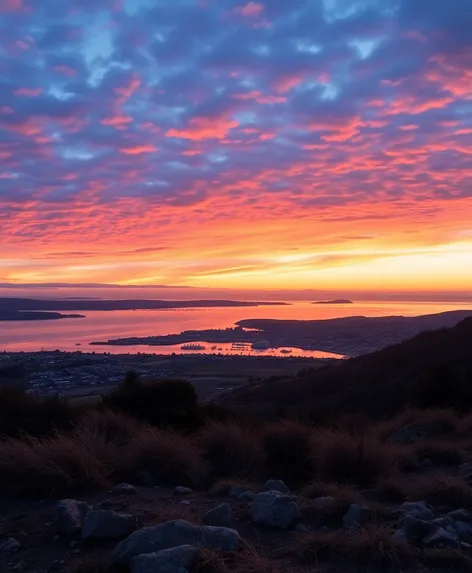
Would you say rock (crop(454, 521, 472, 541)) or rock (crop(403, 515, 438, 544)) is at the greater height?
rock (crop(403, 515, 438, 544))

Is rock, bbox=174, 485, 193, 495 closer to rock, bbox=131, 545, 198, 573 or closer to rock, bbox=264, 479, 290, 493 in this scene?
rock, bbox=264, 479, 290, 493

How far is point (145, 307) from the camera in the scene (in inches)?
5428

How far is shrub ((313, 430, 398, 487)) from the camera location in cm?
785

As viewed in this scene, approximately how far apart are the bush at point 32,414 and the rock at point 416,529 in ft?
22.1

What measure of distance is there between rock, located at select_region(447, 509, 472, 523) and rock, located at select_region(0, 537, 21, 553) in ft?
13.4

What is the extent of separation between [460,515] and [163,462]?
3697mm

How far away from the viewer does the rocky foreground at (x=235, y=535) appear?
4.74 m

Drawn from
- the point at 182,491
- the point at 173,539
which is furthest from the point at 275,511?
the point at 182,491

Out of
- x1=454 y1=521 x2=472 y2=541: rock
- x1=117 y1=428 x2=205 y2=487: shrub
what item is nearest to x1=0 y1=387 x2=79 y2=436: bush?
x1=117 y1=428 x2=205 y2=487: shrub

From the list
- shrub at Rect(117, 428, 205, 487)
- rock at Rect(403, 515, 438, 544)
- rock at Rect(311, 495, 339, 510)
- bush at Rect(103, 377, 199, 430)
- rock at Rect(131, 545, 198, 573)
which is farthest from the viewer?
bush at Rect(103, 377, 199, 430)

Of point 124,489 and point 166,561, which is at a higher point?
point 166,561

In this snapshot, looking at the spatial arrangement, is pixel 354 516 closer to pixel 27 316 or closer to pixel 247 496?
pixel 247 496

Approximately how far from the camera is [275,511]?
5859 millimetres

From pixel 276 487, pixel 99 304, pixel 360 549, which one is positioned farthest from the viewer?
pixel 99 304
